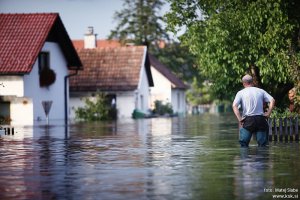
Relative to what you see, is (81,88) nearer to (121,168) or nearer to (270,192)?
(121,168)

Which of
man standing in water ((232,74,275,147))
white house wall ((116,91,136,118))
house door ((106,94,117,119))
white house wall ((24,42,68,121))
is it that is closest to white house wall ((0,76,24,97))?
white house wall ((24,42,68,121))

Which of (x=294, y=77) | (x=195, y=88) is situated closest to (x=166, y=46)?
(x=195, y=88)

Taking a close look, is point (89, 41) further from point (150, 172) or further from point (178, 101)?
point (150, 172)

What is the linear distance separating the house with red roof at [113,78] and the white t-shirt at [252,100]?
49.7 metres

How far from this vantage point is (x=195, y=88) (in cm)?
11600

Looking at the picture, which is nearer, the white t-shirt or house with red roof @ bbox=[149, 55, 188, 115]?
the white t-shirt

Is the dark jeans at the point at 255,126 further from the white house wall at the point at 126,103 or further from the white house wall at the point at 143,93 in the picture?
the white house wall at the point at 143,93

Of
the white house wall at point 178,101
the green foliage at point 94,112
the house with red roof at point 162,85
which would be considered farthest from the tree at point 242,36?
the white house wall at point 178,101

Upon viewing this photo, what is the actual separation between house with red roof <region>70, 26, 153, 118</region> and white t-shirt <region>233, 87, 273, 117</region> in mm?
49690

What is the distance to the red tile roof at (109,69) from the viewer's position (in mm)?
69500

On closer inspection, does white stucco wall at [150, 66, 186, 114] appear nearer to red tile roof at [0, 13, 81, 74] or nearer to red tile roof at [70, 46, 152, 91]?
red tile roof at [70, 46, 152, 91]

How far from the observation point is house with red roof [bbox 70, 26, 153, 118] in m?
69.2

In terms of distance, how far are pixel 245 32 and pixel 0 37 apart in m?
25.9

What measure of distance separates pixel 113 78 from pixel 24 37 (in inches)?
681
